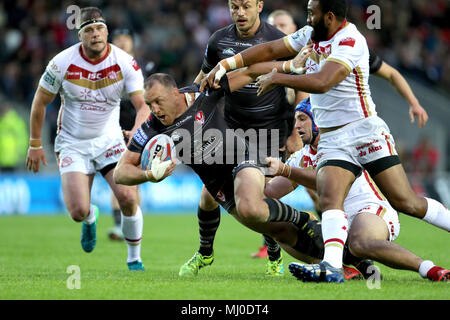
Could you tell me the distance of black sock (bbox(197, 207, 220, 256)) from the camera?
781 centimetres

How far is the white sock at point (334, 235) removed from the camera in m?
6.02

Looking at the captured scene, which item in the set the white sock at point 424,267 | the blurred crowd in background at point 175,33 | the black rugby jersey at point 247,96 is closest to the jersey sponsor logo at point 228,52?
the black rugby jersey at point 247,96

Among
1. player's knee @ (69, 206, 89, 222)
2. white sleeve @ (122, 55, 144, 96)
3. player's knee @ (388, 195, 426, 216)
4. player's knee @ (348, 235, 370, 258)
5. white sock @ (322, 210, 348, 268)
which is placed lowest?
player's knee @ (69, 206, 89, 222)

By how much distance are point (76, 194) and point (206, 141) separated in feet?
6.77

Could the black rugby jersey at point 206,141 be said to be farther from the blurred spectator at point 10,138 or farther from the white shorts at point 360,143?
the blurred spectator at point 10,138

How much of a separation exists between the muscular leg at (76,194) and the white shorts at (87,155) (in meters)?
0.10

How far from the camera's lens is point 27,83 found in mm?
20438

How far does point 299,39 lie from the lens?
6867 millimetres

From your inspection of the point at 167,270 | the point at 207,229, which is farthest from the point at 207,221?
the point at 167,270

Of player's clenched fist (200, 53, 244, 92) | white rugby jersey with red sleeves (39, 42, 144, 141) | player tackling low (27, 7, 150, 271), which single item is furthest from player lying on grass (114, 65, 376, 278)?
white rugby jersey with red sleeves (39, 42, 144, 141)

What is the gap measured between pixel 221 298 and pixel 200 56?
1663 centimetres

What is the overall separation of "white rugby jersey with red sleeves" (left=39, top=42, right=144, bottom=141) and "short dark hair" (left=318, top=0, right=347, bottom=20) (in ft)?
9.31

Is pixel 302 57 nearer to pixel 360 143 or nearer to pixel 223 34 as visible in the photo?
pixel 360 143

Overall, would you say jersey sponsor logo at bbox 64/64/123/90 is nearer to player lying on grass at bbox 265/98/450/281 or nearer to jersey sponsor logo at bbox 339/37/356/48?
player lying on grass at bbox 265/98/450/281
